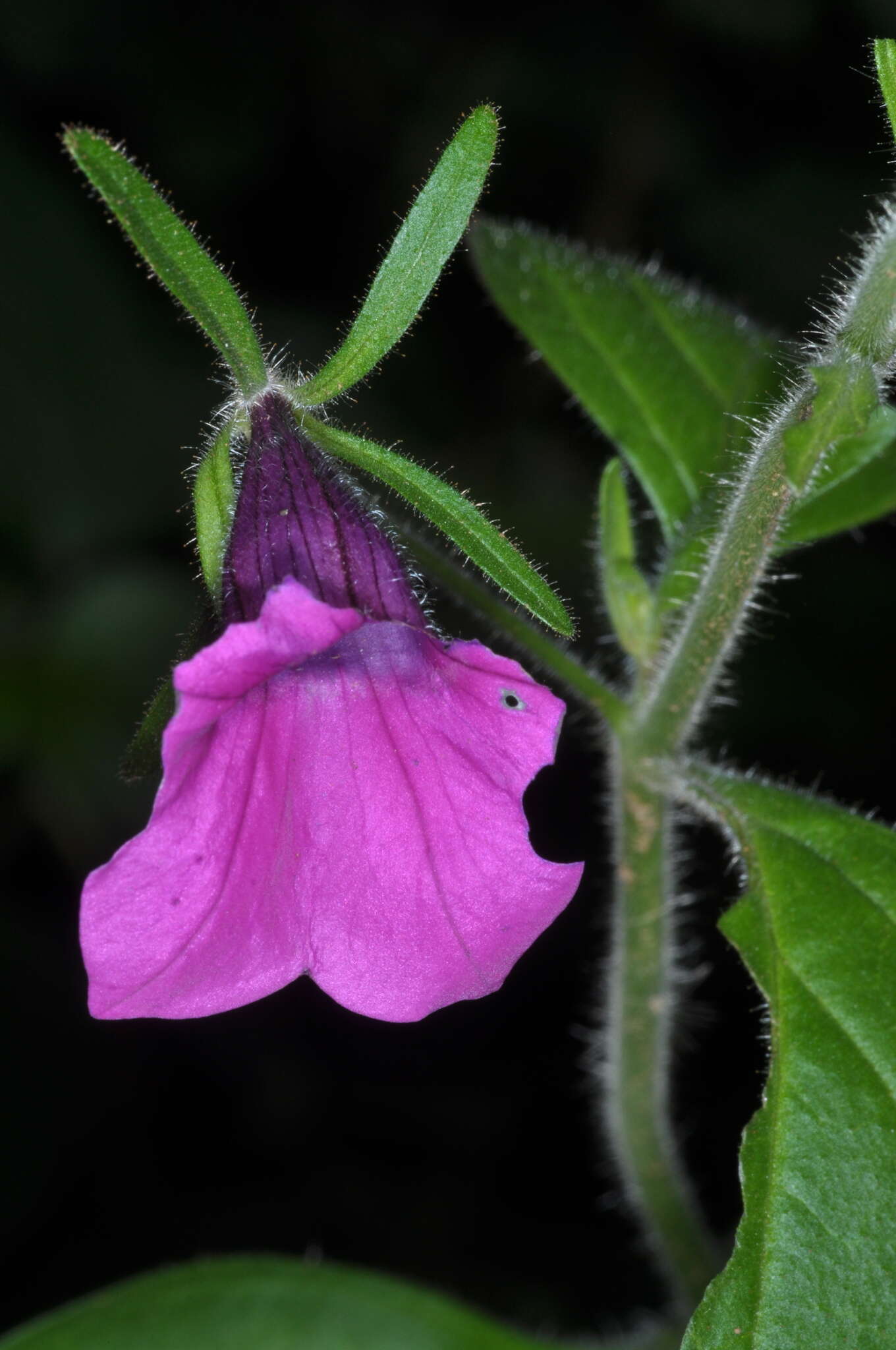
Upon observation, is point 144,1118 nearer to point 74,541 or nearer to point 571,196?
point 74,541

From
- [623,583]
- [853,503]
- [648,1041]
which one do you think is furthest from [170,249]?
[648,1041]

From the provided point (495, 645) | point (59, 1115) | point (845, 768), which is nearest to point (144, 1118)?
point (59, 1115)

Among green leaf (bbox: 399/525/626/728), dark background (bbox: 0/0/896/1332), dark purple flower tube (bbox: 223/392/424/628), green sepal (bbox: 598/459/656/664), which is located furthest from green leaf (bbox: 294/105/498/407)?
dark background (bbox: 0/0/896/1332)

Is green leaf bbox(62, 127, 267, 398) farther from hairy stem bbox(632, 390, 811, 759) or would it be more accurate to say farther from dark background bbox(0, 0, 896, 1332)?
dark background bbox(0, 0, 896, 1332)

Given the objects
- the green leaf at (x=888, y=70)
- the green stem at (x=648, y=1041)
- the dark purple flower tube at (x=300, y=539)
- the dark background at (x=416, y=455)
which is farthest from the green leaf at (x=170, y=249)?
the dark background at (x=416, y=455)

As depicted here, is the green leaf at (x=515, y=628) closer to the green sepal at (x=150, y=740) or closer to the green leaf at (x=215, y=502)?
the green leaf at (x=215, y=502)

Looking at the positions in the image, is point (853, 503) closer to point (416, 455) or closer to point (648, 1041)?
point (648, 1041)

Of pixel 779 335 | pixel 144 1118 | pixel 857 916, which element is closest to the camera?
pixel 857 916
